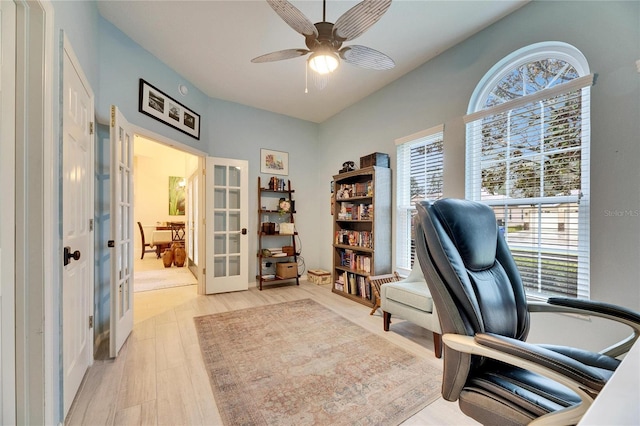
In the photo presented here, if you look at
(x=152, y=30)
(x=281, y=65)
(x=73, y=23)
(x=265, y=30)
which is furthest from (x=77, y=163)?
(x=281, y=65)

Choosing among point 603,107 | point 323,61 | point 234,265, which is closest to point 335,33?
point 323,61

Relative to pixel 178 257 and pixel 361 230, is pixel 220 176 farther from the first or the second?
pixel 178 257

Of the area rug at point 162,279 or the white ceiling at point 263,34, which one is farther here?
the area rug at point 162,279

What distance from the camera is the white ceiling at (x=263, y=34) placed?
220 cm

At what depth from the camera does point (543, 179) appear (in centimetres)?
209

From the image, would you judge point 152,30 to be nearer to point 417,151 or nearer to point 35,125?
point 35,125

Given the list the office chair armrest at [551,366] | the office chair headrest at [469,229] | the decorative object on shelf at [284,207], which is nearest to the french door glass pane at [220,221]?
the decorative object on shelf at [284,207]

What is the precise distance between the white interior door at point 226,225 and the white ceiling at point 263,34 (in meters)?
1.21

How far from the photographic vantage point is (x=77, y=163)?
66.6 inches

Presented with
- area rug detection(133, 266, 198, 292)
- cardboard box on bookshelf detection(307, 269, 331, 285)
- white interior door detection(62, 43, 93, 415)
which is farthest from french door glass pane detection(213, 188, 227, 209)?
white interior door detection(62, 43, 93, 415)

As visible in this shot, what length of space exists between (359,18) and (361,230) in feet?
9.06

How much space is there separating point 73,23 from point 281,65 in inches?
73.9

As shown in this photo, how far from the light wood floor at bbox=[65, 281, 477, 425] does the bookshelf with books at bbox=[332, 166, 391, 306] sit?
1.43ft

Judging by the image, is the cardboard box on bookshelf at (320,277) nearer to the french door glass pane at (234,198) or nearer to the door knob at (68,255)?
the french door glass pane at (234,198)
